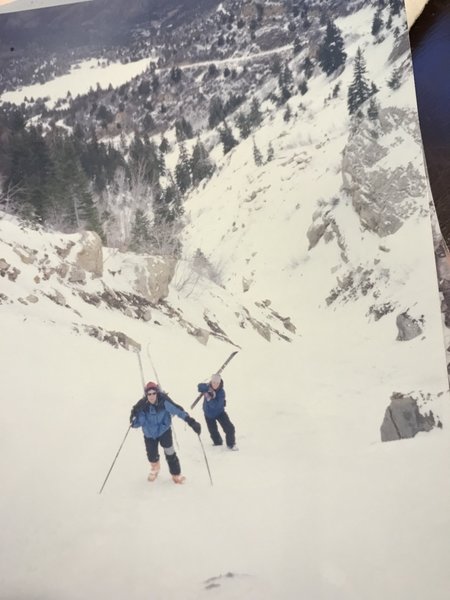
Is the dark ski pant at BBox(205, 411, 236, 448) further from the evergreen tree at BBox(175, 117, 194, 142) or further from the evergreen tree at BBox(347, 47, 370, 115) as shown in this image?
the evergreen tree at BBox(347, 47, 370, 115)

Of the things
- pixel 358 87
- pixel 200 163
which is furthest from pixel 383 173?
pixel 200 163

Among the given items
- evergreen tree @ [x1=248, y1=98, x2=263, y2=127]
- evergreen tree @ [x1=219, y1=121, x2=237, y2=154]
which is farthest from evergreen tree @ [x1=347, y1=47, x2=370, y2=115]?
evergreen tree @ [x1=219, y1=121, x2=237, y2=154]

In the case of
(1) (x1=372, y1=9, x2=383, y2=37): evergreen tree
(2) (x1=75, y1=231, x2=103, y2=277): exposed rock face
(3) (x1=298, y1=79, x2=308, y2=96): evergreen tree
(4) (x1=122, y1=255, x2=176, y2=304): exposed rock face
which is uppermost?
(1) (x1=372, y1=9, x2=383, y2=37): evergreen tree

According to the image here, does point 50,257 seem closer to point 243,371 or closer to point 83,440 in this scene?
point 83,440

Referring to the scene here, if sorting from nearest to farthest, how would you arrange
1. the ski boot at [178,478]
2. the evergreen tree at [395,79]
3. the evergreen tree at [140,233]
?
the ski boot at [178,478]
the evergreen tree at [395,79]
the evergreen tree at [140,233]

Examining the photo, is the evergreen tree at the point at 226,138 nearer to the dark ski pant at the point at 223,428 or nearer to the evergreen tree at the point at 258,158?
the evergreen tree at the point at 258,158

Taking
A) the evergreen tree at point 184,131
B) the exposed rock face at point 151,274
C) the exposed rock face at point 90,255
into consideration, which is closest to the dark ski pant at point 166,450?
the exposed rock face at point 151,274
